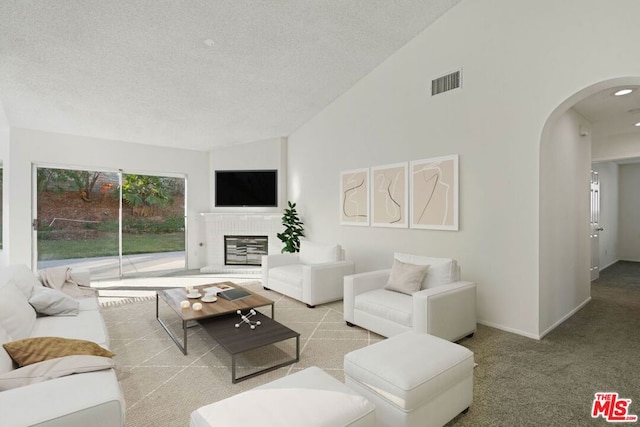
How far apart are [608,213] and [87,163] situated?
1107cm

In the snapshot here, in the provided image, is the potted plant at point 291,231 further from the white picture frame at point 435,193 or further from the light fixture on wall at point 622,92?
the light fixture on wall at point 622,92

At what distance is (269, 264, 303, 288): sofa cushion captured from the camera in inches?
185

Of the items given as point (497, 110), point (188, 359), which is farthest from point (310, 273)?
point (497, 110)

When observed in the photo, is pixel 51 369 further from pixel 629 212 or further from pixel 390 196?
pixel 629 212

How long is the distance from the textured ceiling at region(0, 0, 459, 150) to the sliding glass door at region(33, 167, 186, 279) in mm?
959

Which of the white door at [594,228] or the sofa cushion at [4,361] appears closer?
the sofa cushion at [4,361]

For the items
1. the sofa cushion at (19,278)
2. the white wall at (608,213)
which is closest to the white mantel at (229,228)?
the sofa cushion at (19,278)

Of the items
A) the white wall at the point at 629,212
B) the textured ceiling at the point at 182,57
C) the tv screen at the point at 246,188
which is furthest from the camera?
the white wall at the point at 629,212

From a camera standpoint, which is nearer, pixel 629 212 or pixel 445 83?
pixel 445 83

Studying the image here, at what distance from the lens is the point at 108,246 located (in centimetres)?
634

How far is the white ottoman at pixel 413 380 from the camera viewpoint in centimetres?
182

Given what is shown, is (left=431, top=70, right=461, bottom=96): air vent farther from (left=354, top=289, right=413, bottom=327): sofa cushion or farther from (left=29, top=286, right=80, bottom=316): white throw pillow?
(left=29, top=286, right=80, bottom=316): white throw pillow

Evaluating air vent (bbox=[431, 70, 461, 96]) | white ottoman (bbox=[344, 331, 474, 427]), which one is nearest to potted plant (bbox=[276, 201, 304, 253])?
air vent (bbox=[431, 70, 461, 96])

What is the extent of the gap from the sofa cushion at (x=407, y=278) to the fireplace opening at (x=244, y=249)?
4169 mm
